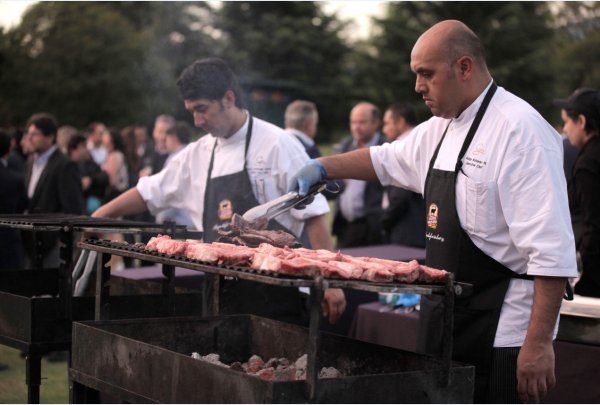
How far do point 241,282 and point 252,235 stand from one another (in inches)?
42.2

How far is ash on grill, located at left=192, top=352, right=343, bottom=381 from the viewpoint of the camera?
3.18 meters

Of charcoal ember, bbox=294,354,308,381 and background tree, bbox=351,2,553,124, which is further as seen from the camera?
background tree, bbox=351,2,553,124

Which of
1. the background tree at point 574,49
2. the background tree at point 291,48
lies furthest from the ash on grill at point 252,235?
the background tree at point 574,49

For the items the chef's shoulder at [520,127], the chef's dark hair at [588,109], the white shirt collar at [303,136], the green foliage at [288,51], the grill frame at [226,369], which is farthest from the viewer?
the green foliage at [288,51]

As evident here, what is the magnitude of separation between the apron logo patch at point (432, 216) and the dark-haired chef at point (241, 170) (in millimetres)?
1086

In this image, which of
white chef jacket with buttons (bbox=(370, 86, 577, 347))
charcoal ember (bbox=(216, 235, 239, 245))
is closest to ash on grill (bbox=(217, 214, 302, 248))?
charcoal ember (bbox=(216, 235, 239, 245))

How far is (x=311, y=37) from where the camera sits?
1411 inches

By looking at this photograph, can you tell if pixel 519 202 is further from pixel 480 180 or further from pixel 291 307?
pixel 291 307

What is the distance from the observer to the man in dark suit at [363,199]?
8.81m

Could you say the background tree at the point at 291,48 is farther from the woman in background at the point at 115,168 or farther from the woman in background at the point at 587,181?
the woman in background at the point at 587,181

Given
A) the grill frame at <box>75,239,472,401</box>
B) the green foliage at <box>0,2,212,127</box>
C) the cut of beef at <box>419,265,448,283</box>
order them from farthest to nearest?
the green foliage at <box>0,2,212,127</box> < the cut of beef at <box>419,265,448,283</box> < the grill frame at <box>75,239,472,401</box>

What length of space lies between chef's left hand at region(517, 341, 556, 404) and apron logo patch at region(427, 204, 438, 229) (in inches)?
23.4

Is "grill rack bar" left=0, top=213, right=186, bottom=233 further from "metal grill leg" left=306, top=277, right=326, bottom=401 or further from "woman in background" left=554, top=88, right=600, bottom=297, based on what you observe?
"woman in background" left=554, top=88, right=600, bottom=297

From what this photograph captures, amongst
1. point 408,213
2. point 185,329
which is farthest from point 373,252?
point 185,329
